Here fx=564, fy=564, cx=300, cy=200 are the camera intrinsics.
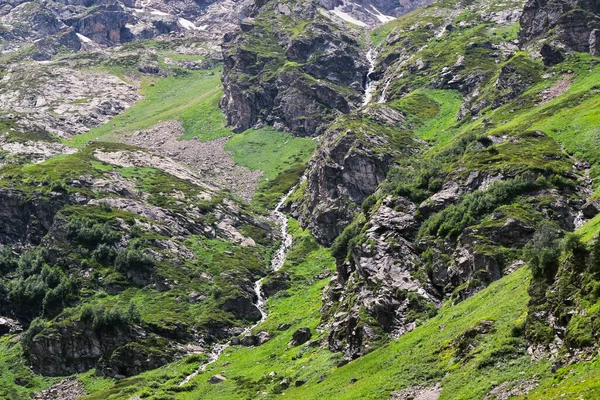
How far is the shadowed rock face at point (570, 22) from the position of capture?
523 ft

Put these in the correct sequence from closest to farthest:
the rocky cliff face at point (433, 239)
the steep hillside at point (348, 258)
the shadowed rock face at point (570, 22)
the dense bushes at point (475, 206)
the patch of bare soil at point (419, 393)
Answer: the patch of bare soil at point (419, 393)
the steep hillside at point (348, 258)
the rocky cliff face at point (433, 239)
the dense bushes at point (475, 206)
the shadowed rock face at point (570, 22)

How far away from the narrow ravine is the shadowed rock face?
92320 millimetres

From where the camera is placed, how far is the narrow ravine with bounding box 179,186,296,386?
96844 millimetres

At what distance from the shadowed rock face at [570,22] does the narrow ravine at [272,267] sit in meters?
92.3

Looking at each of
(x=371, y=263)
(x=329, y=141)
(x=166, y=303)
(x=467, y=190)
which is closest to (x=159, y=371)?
(x=166, y=303)

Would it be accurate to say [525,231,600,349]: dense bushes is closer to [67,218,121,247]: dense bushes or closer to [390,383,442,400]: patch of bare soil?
[390,383,442,400]: patch of bare soil

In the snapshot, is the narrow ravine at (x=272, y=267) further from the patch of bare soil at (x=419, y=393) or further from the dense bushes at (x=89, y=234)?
the patch of bare soil at (x=419, y=393)

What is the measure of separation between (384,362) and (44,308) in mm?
81071

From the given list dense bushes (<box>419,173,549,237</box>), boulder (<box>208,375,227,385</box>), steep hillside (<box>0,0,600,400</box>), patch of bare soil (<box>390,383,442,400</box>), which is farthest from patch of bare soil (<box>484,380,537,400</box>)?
boulder (<box>208,375,227,385</box>)

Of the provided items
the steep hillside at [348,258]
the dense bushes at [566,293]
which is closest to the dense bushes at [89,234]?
the steep hillside at [348,258]

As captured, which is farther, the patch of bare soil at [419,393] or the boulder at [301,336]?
the boulder at [301,336]

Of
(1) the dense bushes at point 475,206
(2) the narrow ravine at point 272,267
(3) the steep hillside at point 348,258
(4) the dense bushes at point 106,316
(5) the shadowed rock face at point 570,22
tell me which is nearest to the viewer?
(3) the steep hillside at point 348,258

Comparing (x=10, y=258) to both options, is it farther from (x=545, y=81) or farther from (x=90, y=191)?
(x=545, y=81)

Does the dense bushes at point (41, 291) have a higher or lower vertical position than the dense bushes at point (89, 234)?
lower
